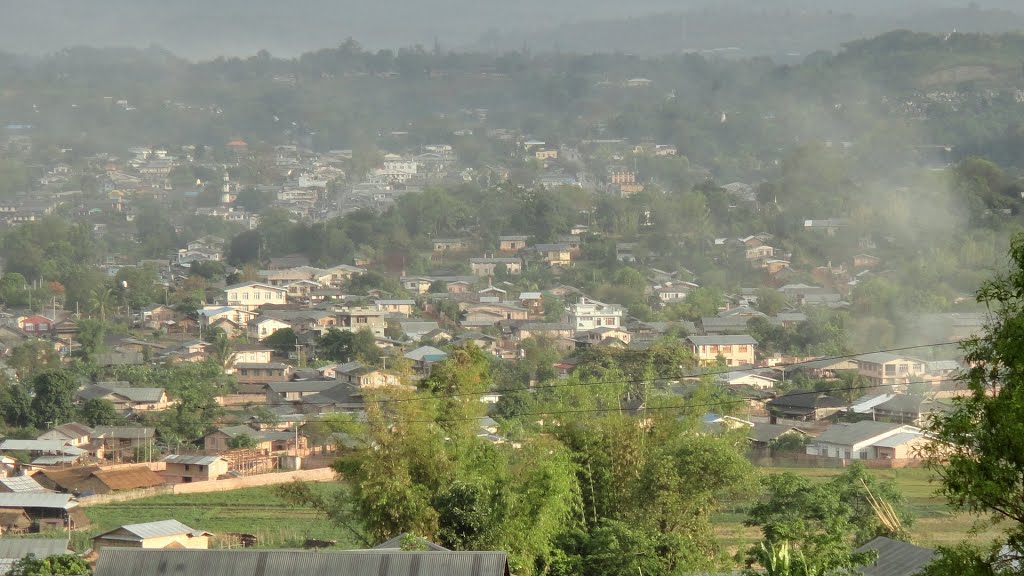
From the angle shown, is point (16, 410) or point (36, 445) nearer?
point (36, 445)

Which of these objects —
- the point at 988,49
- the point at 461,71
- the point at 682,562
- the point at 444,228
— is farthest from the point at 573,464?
the point at 461,71

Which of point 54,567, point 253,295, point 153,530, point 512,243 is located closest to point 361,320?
point 253,295

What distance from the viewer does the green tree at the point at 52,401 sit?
2222 centimetres

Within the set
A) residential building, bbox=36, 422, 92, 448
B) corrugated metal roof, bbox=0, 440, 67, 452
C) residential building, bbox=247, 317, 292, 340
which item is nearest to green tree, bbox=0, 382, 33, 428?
residential building, bbox=36, 422, 92, 448

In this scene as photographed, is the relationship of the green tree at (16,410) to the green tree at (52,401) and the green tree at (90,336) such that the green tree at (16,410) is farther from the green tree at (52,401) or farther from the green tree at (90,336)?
the green tree at (90,336)

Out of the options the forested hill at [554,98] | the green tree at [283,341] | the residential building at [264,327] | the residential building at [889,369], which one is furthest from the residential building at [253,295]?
the forested hill at [554,98]

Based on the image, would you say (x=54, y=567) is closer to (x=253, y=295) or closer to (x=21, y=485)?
(x=21, y=485)

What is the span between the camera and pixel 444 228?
150ft

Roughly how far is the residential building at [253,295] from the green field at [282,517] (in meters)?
16.7

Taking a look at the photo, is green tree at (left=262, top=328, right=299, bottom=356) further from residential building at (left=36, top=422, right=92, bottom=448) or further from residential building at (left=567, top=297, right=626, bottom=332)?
residential building at (left=36, top=422, right=92, bottom=448)

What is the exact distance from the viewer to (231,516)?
16.6 metres

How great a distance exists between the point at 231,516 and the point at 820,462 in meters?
7.42

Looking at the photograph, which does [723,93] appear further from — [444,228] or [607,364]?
[607,364]

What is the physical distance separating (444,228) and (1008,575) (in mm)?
40448
